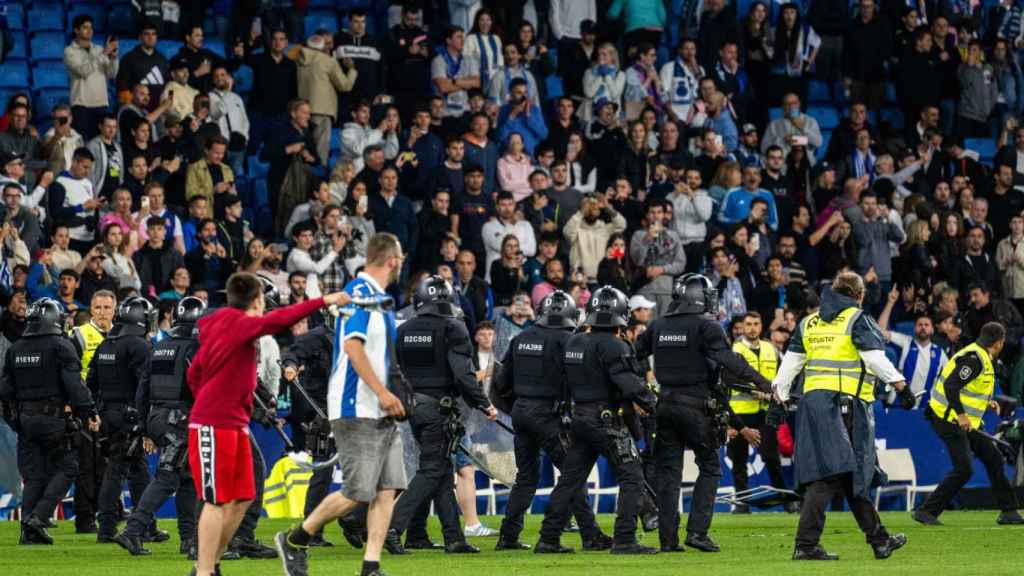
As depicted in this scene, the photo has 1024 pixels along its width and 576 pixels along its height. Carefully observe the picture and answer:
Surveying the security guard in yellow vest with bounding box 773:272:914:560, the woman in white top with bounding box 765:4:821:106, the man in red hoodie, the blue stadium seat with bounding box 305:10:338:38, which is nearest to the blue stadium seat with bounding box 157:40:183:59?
the blue stadium seat with bounding box 305:10:338:38

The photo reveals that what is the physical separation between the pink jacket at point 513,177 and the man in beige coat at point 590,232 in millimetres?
976

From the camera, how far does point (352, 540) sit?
1630 cm

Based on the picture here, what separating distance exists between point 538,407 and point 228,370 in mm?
4823

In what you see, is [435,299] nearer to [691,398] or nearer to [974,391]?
[691,398]

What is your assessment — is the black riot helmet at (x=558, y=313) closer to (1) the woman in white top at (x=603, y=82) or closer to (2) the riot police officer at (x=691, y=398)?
(2) the riot police officer at (x=691, y=398)

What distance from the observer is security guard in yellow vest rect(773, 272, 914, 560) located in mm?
14266

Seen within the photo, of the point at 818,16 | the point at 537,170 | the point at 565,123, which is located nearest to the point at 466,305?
the point at 537,170

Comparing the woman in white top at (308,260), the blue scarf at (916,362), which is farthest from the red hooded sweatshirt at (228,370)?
the blue scarf at (916,362)

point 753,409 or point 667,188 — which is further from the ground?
point 667,188

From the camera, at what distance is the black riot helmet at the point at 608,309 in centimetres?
1559

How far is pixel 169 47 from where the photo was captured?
1025 inches

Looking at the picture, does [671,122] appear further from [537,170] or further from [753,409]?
[753,409]

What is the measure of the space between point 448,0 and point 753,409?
29.7ft

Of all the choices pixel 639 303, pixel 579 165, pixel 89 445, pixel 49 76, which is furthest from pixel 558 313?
pixel 49 76
